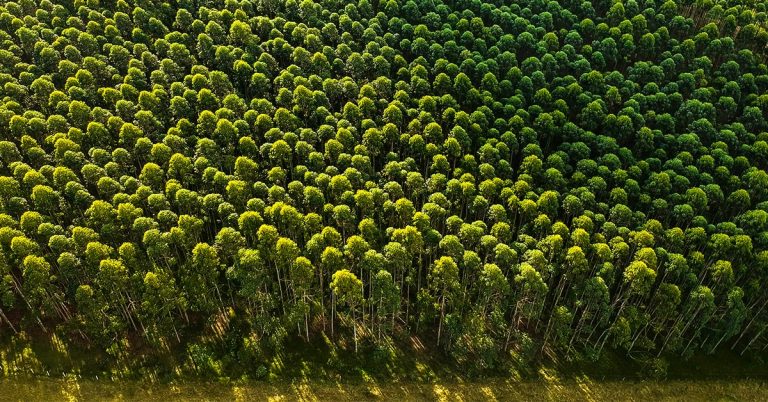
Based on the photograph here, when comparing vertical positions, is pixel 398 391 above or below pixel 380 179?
below

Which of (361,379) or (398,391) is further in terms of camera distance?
(361,379)

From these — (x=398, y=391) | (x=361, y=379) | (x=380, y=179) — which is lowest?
(x=398, y=391)

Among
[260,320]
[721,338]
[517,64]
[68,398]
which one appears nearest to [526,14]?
[517,64]

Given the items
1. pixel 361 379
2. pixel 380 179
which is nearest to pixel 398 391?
pixel 361 379

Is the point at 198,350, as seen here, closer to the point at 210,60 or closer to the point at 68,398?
the point at 68,398

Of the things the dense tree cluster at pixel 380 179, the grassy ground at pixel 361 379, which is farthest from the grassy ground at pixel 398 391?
the dense tree cluster at pixel 380 179

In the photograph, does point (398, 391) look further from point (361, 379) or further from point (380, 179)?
point (380, 179)
